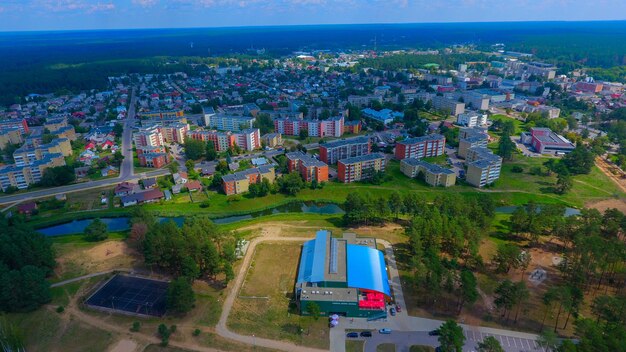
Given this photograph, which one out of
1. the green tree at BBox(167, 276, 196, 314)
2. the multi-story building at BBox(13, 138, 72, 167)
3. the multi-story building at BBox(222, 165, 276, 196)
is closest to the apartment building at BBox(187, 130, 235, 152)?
the multi-story building at BBox(222, 165, 276, 196)

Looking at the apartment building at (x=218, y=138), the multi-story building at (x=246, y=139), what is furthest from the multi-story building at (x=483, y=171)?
the apartment building at (x=218, y=138)

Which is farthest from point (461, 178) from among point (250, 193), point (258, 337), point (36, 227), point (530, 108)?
point (36, 227)

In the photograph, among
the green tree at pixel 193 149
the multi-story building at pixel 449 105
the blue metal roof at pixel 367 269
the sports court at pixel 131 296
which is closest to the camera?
the sports court at pixel 131 296

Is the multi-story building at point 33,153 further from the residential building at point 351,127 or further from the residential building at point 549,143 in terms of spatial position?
the residential building at point 549,143

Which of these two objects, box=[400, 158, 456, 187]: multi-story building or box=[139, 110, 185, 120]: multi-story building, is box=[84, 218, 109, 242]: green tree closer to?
box=[400, 158, 456, 187]: multi-story building

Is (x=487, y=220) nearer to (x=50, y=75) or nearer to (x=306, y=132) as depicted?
(x=306, y=132)
